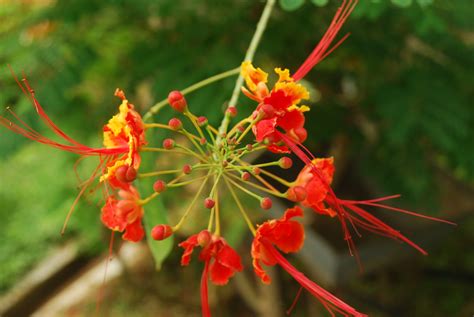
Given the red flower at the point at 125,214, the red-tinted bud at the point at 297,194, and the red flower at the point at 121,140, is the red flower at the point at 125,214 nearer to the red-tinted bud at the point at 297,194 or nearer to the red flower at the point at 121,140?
the red flower at the point at 121,140

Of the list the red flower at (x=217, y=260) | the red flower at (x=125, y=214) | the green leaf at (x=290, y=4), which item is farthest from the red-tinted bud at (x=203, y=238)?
the green leaf at (x=290, y=4)

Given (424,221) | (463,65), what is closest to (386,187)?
(424,221)

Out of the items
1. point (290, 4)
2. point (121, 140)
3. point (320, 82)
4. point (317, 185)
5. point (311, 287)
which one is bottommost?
point (320, 82)

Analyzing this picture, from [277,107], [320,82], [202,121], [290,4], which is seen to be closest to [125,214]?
[202,121]

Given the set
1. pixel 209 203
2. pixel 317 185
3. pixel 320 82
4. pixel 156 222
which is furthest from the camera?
pixel 320 82

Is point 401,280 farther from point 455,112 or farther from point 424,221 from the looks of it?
point 455,112

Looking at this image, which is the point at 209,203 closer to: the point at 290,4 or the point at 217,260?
the point at 217,260

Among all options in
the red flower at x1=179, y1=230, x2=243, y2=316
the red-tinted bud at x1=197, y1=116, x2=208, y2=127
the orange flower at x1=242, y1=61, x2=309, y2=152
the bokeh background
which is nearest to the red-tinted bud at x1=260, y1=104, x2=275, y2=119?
the orange flower at x1=242, y1=61, x2=309, y2=152

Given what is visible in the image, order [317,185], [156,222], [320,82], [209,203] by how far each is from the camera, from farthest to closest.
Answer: [320,82]
[156,222]
[317,185]
[209,203]
